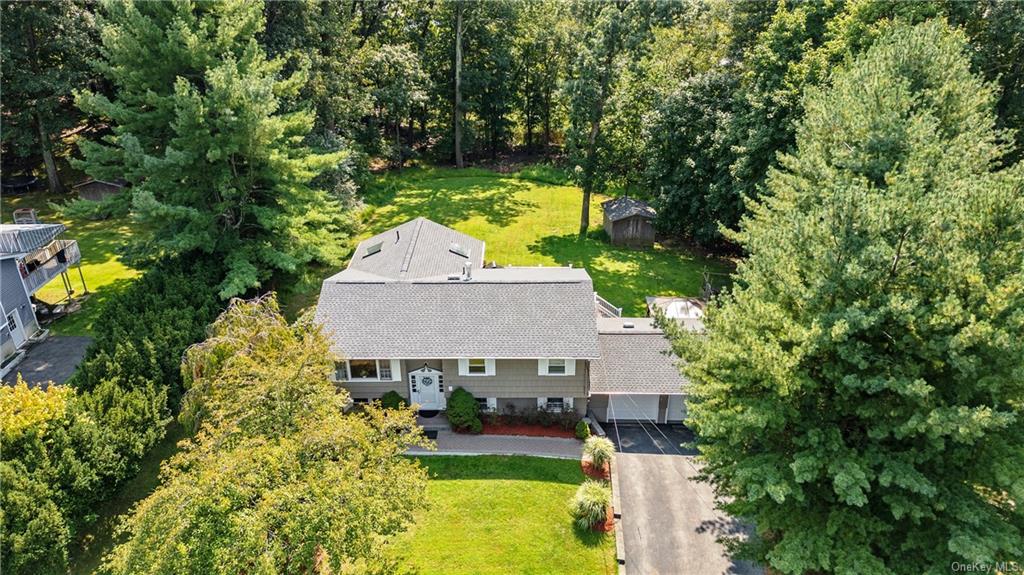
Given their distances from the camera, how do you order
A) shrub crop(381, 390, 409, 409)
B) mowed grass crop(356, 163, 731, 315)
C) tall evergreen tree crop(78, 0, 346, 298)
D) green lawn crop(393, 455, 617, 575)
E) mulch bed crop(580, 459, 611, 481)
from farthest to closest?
mowed grass crop(356, 163, 731, 315) < tall evergreen tree crop(78, 0, 346, 298) < shrub crop(381, 390, 409, 409) < mulch bed crop(580, 459, 611, 481) < green lawn crop(393, 455, 617, 575)

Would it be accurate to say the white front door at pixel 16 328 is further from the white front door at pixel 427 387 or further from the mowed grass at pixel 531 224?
→ the mowed grass at pixel 531 224

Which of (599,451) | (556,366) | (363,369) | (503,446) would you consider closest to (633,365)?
(556,366)

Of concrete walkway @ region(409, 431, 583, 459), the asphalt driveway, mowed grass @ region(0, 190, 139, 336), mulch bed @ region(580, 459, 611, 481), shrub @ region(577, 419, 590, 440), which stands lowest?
the asphalt driveway

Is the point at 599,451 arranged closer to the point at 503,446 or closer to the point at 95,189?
the point at 503,446

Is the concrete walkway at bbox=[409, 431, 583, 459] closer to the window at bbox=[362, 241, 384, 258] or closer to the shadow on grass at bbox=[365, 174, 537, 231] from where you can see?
the window at bbox=[362, 241, 384, 258]

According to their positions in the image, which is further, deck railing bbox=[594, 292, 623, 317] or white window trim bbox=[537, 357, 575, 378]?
deck railing bbox=[594, 292, 623, 317]

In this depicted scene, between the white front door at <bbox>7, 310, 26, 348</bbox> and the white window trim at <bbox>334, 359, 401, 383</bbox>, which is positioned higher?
the white front door at <bbox>7, 310, 26, 348</bbox>
